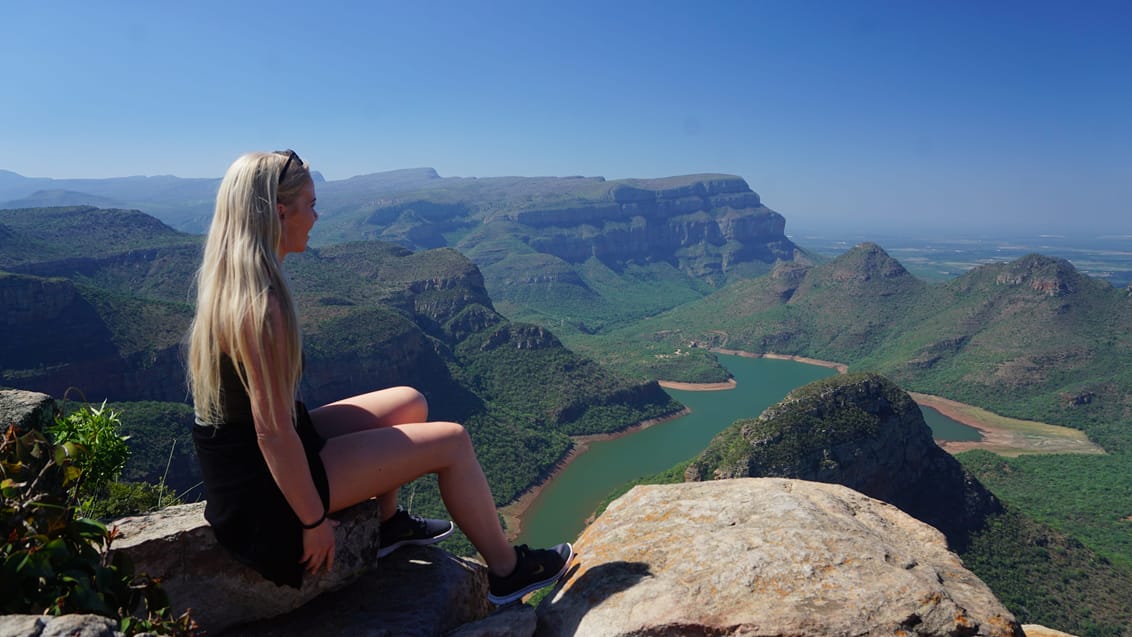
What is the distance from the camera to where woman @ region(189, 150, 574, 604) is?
312 cm

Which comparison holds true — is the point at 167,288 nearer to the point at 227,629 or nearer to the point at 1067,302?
the point at 227,629

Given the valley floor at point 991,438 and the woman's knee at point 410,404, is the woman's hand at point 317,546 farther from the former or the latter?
the valley floor at point 991,438

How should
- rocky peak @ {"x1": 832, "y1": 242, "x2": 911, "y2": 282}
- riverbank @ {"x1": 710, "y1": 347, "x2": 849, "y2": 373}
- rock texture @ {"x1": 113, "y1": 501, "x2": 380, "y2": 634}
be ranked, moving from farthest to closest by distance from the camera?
rocky peak @ {"x1": 832, "y1": 242, "x2": 911, "y2": 282} → riverbank @ {"x1": 710, "y1": 347, "x2": 849, "y2": 373} → rock texture @ {"x1": 113, "y1": 501, "x2": 380, "y2": 634}

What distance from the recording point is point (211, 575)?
3.86 meters

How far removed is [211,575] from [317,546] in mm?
1000

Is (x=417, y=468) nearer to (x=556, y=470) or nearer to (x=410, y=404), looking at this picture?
(x=410, y=404)

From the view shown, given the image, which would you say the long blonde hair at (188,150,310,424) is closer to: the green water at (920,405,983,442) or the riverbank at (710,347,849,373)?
the green water at (920,405,983,442)

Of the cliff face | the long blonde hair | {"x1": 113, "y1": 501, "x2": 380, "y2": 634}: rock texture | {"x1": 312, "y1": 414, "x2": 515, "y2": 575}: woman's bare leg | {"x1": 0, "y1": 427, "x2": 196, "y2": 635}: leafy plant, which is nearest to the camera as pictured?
{"x1": 0, "y1": 427, "x2": 196, "y2": 635}: leafy plant

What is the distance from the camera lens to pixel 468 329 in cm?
8350

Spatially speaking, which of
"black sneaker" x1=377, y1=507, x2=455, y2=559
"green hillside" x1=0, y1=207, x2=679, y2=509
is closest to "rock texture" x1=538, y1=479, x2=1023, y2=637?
"black sneaker" x1=377, y1=507, x2=455, y2=559

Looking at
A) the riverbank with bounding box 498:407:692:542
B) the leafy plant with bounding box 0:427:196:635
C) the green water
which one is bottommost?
the riverbank with bounding box 498:407:692:542

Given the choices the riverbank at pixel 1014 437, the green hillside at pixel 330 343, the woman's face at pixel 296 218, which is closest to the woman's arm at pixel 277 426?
the woman's face at pixel 296 218

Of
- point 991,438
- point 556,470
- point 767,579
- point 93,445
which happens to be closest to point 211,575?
point 93,445

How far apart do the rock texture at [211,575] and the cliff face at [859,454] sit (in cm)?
3253
